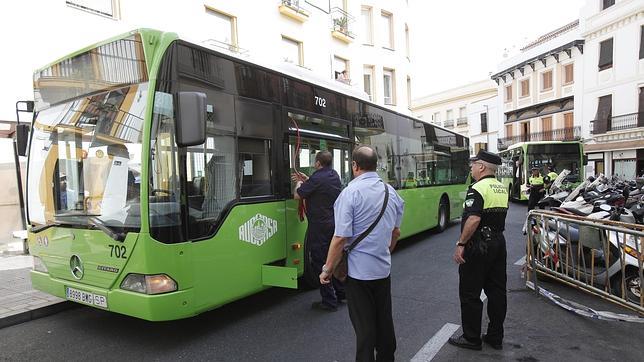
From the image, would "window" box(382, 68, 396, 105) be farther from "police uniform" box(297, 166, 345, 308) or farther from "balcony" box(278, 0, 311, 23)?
"police uniform" box(297, 166, 345, 308)

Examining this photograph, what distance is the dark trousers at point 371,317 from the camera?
10.3 ft

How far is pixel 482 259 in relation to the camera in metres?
3.94

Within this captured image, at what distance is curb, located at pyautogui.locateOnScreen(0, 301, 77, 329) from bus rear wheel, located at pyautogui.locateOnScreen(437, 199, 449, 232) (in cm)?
839

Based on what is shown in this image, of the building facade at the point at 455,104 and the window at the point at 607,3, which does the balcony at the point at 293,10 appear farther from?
the building facade at the point at 455,104

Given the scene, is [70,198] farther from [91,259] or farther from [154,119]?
[154,119]

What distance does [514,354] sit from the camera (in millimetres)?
3934

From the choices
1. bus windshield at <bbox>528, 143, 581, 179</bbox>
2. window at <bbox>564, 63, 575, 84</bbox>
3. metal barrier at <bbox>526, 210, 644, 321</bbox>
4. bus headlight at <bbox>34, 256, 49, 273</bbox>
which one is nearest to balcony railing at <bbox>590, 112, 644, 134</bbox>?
window at <bbox>564, 63, 575, 84</bbox>

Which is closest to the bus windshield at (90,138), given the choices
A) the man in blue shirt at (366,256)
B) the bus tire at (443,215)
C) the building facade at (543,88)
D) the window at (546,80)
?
the man in blue shirt at (366,256)

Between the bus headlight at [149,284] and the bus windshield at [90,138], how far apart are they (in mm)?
454

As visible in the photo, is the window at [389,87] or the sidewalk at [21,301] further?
the window at [389,87]

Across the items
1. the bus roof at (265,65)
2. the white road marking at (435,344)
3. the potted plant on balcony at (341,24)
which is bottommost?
the white road marking at (435,344)

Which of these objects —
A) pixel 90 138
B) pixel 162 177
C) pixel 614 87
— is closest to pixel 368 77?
pixel 614 87

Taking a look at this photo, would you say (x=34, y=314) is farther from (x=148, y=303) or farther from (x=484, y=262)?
(x=484, y=262)

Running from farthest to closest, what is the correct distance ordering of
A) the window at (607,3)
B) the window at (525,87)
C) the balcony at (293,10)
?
1. the window at (525,87)
2. the window at (607,3)
3. the balcony at (293,10)
